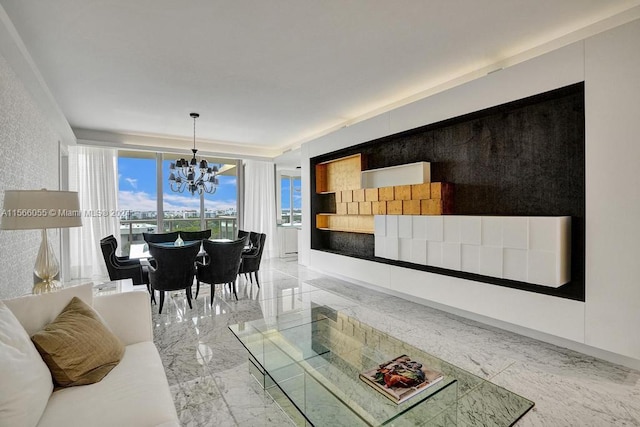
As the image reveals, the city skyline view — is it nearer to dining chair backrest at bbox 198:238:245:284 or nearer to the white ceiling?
the white ceiling

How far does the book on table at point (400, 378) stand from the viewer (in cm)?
Answer: 167

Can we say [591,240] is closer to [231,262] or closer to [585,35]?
[585,35]

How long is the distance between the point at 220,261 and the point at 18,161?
221 cm

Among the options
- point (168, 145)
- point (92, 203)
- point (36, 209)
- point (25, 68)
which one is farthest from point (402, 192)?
point (92, 203)

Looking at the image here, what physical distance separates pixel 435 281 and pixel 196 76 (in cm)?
367

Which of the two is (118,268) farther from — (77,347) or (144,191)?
(77,347)

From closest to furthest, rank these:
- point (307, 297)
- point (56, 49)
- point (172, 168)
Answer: point (56, 49)
point (307, 297)
point (172, 168)

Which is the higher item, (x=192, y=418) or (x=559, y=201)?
(x=559, y=201)

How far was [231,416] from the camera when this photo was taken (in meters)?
1.97

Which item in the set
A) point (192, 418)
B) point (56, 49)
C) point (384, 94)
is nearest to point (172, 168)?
point (56, 49)

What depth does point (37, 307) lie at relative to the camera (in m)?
1.72

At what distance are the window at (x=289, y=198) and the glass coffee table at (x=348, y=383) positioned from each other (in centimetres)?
641

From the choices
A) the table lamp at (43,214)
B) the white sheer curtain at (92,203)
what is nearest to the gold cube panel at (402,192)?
the table lamp at (43,214)

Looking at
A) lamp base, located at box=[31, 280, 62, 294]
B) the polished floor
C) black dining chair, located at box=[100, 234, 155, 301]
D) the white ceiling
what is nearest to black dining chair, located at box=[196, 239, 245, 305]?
the polished floor
